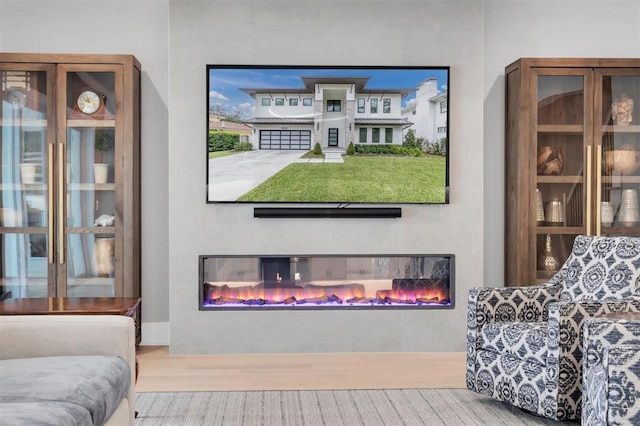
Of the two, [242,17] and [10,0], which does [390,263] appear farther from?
[10,0]

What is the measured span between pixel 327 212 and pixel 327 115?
0.70 m

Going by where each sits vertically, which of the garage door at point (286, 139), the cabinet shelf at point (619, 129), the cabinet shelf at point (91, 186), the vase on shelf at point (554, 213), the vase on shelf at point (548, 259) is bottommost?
the vase on shelf at point (548, 259)

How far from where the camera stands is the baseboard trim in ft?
15.3

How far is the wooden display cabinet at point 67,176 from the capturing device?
422 cm

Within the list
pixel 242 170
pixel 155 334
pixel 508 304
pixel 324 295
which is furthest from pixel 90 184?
pixel 508 304

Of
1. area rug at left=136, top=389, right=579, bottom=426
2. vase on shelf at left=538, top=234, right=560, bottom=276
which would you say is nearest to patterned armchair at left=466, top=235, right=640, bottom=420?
area rug at left=136, top=389, right=579, bottom=426

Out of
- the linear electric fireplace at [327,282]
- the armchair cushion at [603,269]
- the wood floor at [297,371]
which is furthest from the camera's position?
the linear electric fireplace at [327,282]

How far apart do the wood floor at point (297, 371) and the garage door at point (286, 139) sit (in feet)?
4.90

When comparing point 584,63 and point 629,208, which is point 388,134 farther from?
point 629,208

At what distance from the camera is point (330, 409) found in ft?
10.3

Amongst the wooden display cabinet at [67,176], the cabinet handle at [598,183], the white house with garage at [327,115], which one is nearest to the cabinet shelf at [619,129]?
the cabinet handle at [598,183]

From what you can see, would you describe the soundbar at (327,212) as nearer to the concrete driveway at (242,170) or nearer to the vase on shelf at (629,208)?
the concrete driveway at (242,170)

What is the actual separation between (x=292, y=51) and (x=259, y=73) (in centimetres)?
29

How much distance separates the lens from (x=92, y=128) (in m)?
4.27
